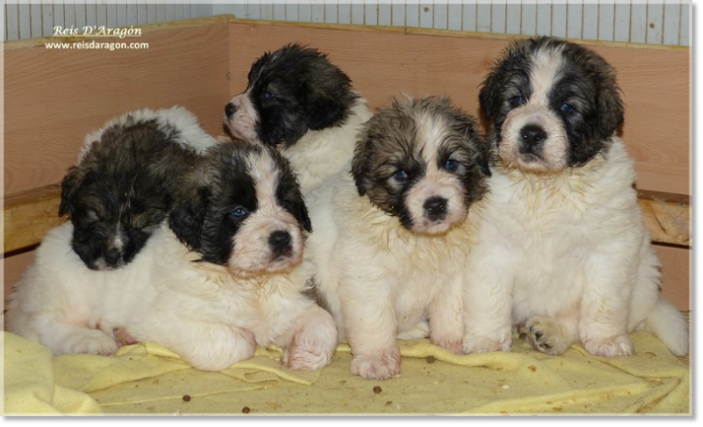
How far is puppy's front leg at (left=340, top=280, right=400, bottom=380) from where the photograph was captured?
576 centimetres

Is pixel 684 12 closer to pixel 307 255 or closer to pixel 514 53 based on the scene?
pixel 514 53

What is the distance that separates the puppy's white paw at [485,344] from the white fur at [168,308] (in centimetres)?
75

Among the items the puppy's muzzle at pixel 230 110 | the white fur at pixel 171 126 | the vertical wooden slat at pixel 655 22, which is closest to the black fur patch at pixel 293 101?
the puppy's muzzle at pixel 230 110

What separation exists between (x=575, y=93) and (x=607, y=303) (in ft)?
3.79

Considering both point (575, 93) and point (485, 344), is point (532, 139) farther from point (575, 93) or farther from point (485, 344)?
point (485, 344)

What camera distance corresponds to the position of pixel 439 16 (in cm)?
786

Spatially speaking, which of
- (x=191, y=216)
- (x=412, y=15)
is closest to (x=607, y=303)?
(x=191, y=216)

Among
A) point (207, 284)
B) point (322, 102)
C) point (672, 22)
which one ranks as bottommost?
point (207, 284)

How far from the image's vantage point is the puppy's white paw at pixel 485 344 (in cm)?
601

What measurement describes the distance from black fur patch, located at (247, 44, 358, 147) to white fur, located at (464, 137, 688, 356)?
137cm

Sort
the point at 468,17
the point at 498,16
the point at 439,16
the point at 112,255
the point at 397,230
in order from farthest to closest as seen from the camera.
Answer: the point at 439,16
the point at 468,17
the point at 498,16
the point at 112,255
the point at 397,230

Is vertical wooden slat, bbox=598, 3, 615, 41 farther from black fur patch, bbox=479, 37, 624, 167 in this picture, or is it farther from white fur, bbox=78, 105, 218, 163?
white fur, bbox=78, 105, 218, 163

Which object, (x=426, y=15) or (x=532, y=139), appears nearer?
(x=532, y=139)

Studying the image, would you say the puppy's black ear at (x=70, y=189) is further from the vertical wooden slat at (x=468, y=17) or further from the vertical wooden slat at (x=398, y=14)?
the vertical wooden slat at (x=468, y=17)
